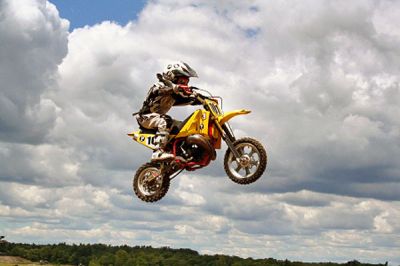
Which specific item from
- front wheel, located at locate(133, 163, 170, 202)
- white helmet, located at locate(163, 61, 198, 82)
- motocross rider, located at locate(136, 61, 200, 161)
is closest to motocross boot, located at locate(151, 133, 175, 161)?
motocross rider, located at locate(136, 61, 200, 161)

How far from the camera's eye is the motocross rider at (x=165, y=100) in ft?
94.3

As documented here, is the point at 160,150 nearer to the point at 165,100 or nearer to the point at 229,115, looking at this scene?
the point at 165,100

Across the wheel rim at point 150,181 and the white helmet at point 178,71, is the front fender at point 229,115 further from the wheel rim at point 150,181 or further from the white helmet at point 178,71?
the wheel rim at point 150,181

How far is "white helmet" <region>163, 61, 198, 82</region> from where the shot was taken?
28766 millimetres

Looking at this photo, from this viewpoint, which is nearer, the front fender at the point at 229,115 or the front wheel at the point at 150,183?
the front fender at the point at 229,115

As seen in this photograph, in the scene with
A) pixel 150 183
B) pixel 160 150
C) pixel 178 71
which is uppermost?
pixel 178 71

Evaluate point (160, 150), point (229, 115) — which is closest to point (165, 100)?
point (160, 150)

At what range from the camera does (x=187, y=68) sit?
94.5ft

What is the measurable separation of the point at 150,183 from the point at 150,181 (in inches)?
5.0

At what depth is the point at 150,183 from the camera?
3044cm

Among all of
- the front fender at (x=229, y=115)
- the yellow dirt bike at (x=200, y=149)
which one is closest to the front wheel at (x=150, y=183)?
the yellow dirt bike at (x=200, y=149)

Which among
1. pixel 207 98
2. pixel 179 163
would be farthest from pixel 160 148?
pixel 207 98

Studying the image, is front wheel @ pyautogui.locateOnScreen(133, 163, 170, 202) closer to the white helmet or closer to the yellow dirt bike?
the yellow dirt bike

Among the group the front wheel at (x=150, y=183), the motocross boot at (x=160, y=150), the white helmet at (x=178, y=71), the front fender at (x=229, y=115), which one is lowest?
the front wheel at (x=150, y=183)
